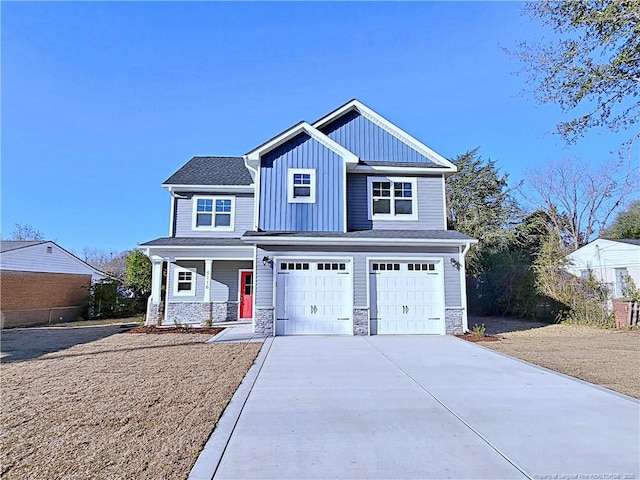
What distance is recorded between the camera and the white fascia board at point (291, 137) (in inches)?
474

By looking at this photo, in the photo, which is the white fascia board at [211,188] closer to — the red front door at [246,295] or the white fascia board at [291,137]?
the white fascia board at [291,137]

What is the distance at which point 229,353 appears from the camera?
27.7ft

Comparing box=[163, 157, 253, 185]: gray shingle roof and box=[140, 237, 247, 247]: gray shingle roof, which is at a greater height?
box=[163, 157, 253, 185]: gray shingle roof

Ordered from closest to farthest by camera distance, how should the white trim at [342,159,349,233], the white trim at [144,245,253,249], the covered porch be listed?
the white trim at [342,159,349,233] → the white trim at [144,245,253,249] → the covered porch

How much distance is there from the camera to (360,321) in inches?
443

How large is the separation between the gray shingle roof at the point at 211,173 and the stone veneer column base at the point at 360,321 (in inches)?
297

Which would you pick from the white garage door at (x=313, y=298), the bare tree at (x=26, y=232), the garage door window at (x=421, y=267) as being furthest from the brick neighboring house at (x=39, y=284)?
the bare tree at (x=26, y=232)

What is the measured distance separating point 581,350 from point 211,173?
14808 millimetres

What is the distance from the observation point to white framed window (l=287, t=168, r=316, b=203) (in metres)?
12.1

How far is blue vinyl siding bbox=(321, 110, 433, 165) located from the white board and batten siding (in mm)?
15258

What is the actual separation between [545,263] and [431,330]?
335 inches

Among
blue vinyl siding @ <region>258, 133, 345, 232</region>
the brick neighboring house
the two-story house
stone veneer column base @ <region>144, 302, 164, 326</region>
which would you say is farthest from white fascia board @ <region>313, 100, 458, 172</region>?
the brick neighboring house

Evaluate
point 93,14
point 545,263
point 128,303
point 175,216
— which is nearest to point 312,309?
point 175,216

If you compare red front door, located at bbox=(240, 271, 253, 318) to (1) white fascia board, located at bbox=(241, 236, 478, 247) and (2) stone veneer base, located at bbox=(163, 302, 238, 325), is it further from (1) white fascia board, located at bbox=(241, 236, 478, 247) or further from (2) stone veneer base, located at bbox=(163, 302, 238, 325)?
(1) white fascia board, located at bbox=(241, 236, 478, 247)
